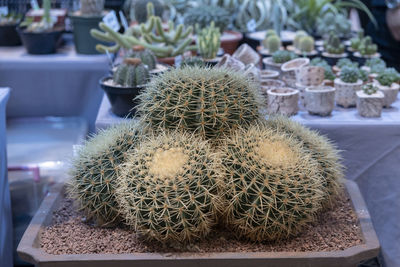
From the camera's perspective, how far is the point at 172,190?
0.93 m

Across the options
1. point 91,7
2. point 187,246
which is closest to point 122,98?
point 187,246

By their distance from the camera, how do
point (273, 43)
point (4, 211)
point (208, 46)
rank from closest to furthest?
point (4, 211), point (208, 46), point (273, 43)

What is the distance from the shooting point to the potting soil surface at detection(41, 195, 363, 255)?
102cm

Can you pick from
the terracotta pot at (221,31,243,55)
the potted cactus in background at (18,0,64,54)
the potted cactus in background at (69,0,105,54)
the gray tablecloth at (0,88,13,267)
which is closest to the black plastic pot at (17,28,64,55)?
the potted cactus in background at (18,0,64,54)

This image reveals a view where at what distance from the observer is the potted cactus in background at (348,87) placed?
175 cm

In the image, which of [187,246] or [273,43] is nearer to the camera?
[187,246]

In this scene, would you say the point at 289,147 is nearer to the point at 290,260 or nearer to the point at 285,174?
the point at 285,174

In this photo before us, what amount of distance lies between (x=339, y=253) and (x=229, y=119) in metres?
0.36

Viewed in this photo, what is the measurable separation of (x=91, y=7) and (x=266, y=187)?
168cm

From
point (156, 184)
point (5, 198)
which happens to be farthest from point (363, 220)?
point (5, 198)

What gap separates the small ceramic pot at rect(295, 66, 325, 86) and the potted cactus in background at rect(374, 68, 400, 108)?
0.21 metres

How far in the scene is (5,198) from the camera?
4.60 feet

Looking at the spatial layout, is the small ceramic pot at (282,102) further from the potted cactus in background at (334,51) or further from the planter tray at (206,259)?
the potted cactus in background at (334,51)

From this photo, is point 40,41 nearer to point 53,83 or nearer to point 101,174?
point 53,83
